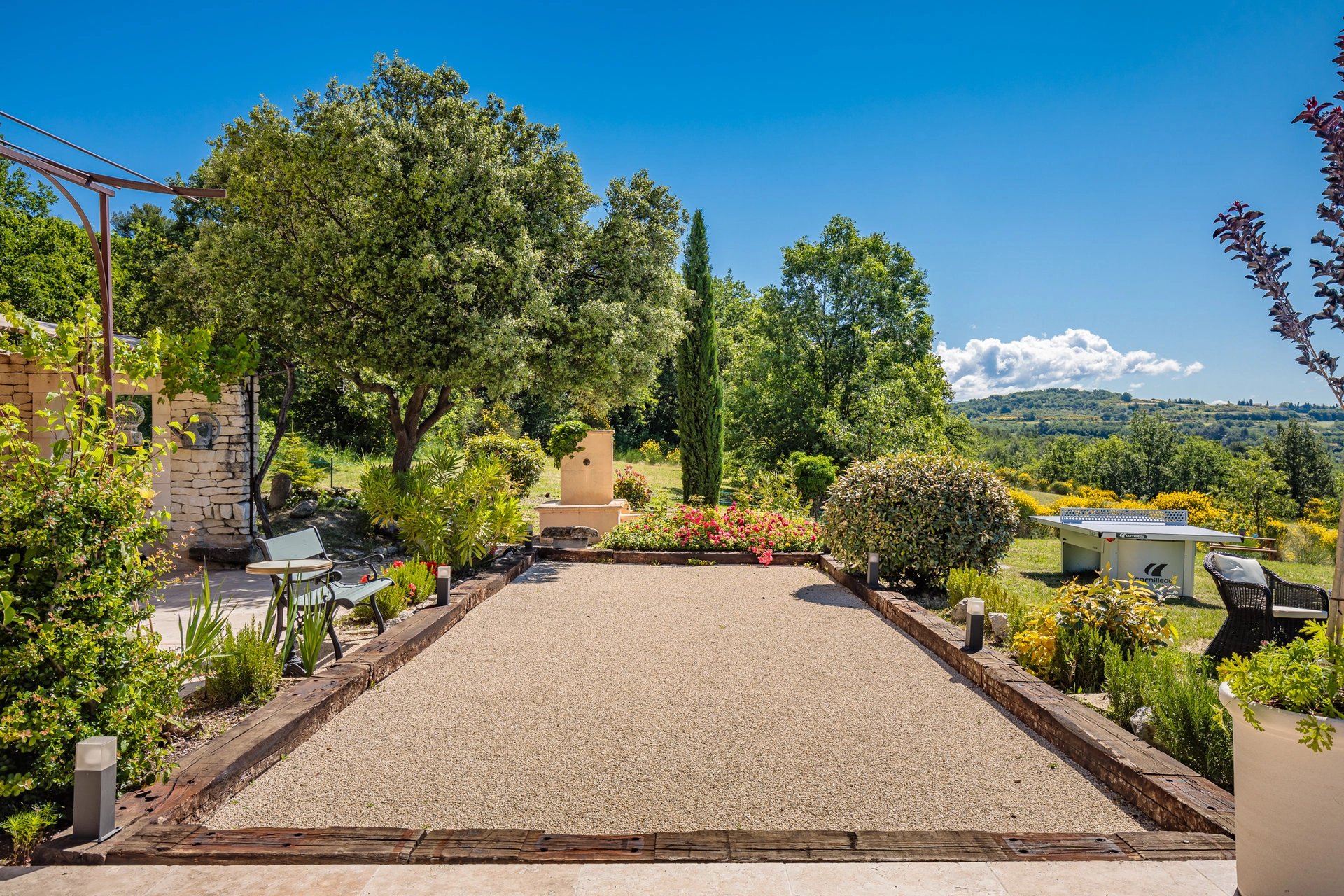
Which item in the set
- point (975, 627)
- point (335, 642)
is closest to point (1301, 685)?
point (975, 627)

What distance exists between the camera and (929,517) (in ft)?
23.6

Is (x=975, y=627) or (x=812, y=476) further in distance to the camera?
(x=812, y=476)

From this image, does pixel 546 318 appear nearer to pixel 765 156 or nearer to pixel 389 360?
pixel 389 360

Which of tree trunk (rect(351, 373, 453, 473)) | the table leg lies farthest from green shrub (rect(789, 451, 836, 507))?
the table leg

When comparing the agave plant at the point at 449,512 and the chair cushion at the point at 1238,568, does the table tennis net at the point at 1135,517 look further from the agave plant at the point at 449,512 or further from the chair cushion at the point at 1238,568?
the agave plant at the point at 449,512

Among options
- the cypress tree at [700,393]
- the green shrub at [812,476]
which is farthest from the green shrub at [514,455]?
the green shrub at [812,476]

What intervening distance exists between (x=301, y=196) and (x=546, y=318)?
3677 millimetres

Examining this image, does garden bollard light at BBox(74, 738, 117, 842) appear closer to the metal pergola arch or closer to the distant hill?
the metal pergola arch

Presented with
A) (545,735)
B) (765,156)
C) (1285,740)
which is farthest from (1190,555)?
(765,156)

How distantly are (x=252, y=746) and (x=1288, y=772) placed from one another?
13.2ft

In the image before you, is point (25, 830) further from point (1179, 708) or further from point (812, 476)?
point (812, 476)

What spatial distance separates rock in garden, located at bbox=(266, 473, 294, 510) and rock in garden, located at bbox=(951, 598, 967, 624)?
405 inches

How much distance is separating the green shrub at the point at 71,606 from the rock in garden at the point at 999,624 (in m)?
5.25

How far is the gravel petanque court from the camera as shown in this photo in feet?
10.0
